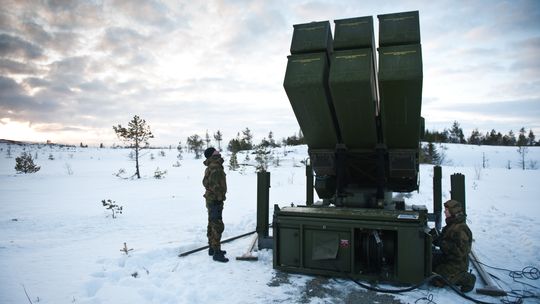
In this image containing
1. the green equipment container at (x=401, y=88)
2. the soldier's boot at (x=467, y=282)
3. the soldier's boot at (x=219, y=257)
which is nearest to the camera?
the soldier's boot at (x=467, y=282)

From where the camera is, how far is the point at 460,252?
492 centimetres

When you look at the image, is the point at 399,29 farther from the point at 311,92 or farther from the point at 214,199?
the point at 214,199

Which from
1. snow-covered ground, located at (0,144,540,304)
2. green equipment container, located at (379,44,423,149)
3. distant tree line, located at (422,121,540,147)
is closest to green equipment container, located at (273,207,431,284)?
snow-covered ground, located at (0,144,540,304)

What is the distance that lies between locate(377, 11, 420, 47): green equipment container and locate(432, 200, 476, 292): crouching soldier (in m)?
2.45

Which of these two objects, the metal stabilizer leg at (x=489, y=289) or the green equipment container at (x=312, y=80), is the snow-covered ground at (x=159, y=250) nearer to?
the metal stabilizer leg at (x=489, y=289)

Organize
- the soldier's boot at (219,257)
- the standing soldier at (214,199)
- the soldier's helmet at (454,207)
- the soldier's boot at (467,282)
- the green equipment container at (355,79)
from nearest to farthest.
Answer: the soldier's boot at (467,282), the soldier's helmet at (454,207), the green equipment container at (355,79), the soldier's boot at (219,257), the standing soldier at (214,199)

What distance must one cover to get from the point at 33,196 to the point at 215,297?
11758 mm

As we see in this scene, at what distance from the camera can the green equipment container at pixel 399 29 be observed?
521 cm

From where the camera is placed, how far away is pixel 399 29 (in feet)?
17.3

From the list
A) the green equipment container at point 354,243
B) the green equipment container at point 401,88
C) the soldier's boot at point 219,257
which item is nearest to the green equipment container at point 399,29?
the green equipment container at point 401,88

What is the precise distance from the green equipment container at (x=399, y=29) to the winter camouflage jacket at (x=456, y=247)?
2631mm

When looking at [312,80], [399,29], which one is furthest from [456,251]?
[399,29]

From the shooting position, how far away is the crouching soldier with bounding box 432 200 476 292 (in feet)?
15.8

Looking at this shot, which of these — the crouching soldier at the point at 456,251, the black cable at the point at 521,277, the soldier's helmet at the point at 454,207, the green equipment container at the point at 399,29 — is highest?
the green equipment container at the point at 399,29
